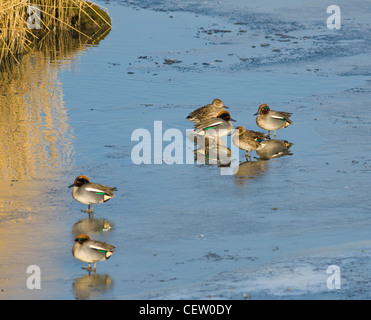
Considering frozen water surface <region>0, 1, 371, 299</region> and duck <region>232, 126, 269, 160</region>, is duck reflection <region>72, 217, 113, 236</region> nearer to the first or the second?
frozen water surface <region>0, 1, 371, 299</region>

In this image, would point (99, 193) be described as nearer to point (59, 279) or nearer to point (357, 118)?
point (59, 279)

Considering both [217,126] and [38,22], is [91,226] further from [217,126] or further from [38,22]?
[38,22]

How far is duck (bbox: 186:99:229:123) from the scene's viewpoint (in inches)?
544

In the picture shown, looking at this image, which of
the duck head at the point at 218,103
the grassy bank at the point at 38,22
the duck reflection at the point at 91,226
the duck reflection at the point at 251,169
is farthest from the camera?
the grassy bank at the point at 38,22

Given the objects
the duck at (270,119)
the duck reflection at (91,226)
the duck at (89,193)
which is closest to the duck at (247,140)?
the duck at (270,119)

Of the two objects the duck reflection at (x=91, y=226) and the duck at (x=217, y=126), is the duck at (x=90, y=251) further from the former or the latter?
the duck at (x=217, y=126)

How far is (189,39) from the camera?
20.6m

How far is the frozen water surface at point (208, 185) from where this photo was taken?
808cm

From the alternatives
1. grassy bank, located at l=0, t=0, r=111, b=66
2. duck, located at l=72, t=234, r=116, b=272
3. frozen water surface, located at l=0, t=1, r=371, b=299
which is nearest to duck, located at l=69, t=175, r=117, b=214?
frozen water surface, located at l=0, t=1, r=371, b=299

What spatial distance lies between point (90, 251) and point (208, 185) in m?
3.30

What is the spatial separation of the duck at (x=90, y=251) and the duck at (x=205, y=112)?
5904mm

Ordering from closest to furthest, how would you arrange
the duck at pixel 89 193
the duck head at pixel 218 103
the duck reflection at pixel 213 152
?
the duck at pixel 89 193 < the duck reflection at pixel 213 152 < the duck head at pixel 218 103

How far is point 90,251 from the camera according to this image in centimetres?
812
